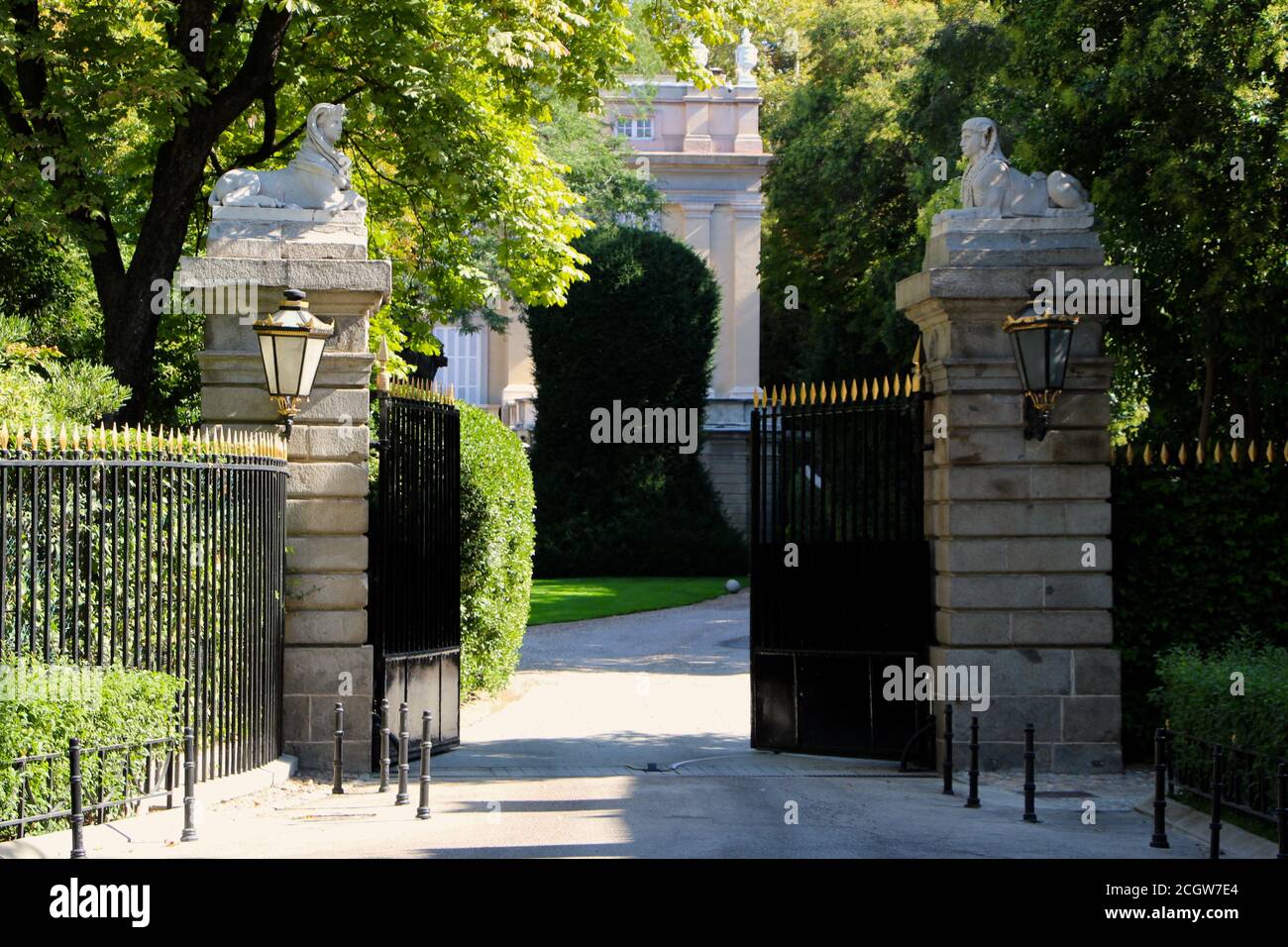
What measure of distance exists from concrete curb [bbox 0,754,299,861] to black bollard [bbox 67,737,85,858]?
0.57ft

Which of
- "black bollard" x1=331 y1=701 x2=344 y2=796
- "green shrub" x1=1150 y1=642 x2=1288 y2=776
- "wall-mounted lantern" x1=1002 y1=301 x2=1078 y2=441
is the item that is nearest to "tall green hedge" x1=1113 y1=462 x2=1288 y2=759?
"green shrub" x1=1150 y1=642 x2=1288 y2=776

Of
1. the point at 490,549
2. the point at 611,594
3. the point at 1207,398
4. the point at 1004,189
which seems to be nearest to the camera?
the point at 1004,189

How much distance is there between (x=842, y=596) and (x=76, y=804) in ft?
24.9

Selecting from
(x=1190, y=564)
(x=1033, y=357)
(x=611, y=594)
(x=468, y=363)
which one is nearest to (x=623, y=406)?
(x=611, y=594)

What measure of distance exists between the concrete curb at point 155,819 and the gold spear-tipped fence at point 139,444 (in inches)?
92.0

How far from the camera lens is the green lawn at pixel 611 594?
100 ft

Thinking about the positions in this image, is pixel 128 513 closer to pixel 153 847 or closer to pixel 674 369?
pixel 153 847

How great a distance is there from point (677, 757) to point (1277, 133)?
8634mm

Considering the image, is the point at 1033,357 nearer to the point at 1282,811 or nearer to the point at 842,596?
the point at 842,596

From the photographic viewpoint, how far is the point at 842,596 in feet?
46.2

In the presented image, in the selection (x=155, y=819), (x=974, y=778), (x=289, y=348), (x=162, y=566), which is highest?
(x=289, y=348)

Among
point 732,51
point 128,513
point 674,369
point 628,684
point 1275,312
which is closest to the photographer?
point 128,513

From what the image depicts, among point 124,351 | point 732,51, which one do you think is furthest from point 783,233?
point 124,351

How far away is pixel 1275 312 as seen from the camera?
688 inches
